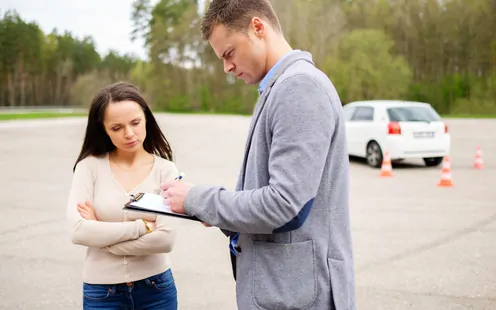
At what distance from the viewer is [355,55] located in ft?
184

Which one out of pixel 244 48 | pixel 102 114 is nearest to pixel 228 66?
pixel 244 48

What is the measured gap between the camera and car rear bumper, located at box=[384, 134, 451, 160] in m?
12.7

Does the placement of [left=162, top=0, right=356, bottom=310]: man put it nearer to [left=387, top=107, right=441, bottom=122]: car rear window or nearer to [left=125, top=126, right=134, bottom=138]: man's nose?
[left=125, top=126, right=134, bottom=138]: man's nose

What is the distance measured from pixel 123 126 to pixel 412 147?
11.1 meters

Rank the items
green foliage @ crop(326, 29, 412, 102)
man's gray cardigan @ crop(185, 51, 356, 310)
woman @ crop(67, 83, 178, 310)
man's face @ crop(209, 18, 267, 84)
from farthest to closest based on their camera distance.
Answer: green foliage @ crop(326, 29, 412, 102), woman @ crop(67, 83, 178, 310), man's face @ crop(209, 18, 267, 84), man's gray cardigan @ crop(185, 51, 356, 310)

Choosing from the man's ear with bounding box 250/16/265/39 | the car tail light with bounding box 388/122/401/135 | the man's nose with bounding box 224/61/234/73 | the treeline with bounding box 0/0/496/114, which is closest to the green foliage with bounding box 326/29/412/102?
the treeline with bounding box 0/0/496/114

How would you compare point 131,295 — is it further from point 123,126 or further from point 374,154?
point 374,154

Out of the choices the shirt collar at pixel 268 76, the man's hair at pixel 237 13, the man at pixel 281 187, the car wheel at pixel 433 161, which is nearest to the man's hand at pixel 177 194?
the man at pixel 281 187

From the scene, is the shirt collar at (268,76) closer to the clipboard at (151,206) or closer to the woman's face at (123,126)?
the clipboard at (151,206)

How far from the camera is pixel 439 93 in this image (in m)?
57.3

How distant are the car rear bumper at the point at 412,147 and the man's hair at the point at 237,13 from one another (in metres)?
11.5

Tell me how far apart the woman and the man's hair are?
106cm

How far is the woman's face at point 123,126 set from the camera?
2.68m

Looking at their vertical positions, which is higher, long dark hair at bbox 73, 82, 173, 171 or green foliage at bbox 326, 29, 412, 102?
green foliage at bbox 326, 29, 412, 102
